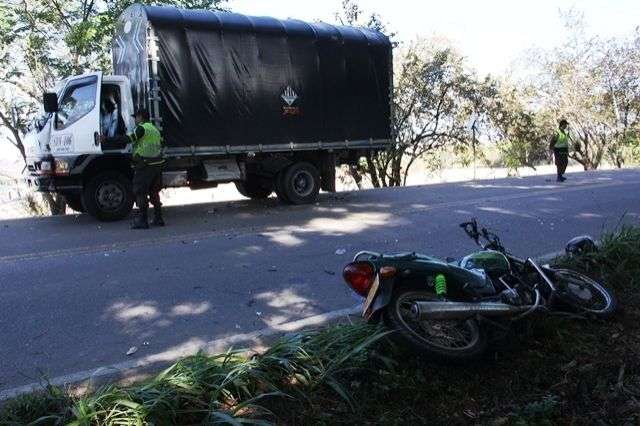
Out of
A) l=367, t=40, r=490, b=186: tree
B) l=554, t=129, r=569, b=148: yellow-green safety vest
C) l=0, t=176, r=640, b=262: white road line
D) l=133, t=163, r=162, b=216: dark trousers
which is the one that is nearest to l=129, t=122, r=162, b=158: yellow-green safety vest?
l=133, t=163, r=162, b=216: dark trousers

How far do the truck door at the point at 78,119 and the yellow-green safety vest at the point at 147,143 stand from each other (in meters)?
1.09

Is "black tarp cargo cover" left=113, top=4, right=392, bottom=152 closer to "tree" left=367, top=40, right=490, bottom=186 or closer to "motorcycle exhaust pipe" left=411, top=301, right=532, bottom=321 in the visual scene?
"motorcycle exhaust pipe" left=411, top=301, right=532, bottom=321

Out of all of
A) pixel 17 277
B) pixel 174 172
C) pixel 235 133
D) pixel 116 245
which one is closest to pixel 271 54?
pixel 235 133

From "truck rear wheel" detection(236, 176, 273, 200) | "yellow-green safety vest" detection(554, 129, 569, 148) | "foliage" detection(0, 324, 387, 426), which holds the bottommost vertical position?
"foliage" detection(0, 324, 387, 426)

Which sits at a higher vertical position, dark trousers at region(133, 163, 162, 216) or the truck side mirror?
the truck side mirror

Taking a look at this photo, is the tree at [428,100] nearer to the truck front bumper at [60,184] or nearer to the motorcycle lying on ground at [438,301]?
the truck front bumper at [60,184]

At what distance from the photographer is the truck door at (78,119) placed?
10633mm

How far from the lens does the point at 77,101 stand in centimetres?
1096

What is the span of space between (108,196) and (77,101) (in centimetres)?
177

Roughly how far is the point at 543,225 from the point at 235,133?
5.75 meters

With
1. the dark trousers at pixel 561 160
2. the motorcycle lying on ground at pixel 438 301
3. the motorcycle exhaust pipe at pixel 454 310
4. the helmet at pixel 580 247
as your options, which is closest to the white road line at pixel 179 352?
the motorcycle lying on ground at pixel 438 301

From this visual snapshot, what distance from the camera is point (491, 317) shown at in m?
3.93

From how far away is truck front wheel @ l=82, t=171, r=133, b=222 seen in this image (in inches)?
424

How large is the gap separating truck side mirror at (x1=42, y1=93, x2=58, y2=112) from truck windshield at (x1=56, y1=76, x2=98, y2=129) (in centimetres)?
21
